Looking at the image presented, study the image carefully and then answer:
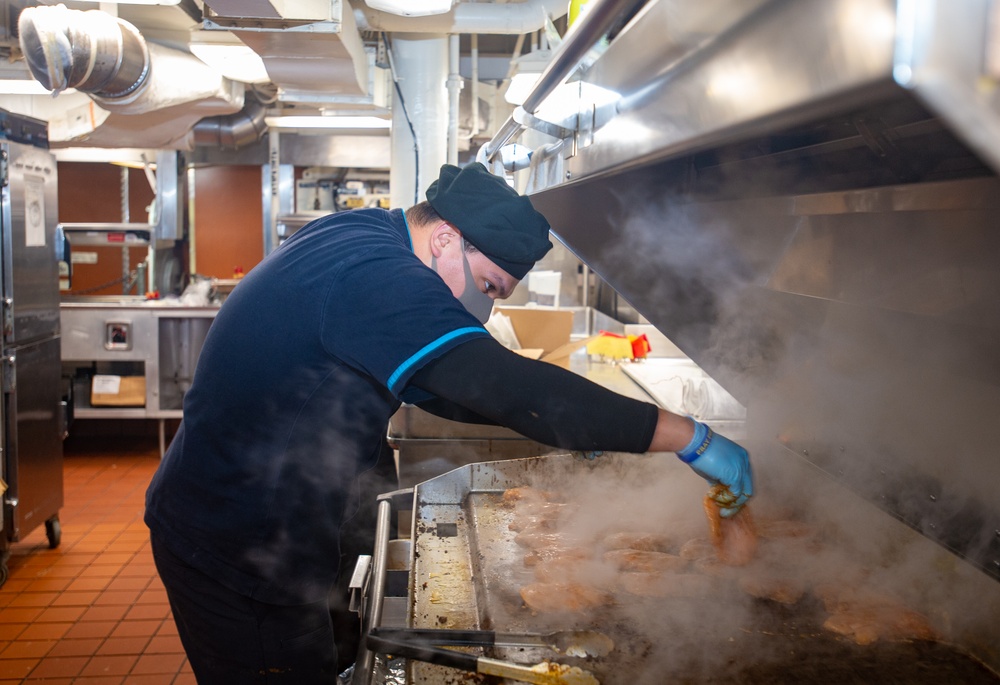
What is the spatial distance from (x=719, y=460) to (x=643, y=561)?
50 cm

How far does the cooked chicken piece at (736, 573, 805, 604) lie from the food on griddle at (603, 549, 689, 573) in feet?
0.55

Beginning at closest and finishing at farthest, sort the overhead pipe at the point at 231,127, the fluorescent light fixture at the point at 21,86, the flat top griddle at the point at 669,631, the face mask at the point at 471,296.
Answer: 1. the flat top griddle at the point at 669,631
2. the face mask at the point at 471,296
3. the fluorescent light fixture at the point at 21,86
4. the overhead pipe at the point at 231,127

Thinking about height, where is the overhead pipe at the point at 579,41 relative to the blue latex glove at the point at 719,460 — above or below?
above

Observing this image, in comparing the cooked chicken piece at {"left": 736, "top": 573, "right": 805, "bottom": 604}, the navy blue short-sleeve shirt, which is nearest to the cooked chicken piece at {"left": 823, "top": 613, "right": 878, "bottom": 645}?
the cooked chicken piece at {"left": 736, "top": 573, "right": 805, "bottom": 604}

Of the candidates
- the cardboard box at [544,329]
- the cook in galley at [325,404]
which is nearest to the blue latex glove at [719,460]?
the cook in galley at [325,404]

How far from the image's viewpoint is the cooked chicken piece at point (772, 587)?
1777 mm

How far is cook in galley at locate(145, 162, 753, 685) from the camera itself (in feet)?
4.58

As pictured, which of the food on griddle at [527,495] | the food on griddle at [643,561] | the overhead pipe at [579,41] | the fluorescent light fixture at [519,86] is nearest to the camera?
the overhead pipe at [579,41]

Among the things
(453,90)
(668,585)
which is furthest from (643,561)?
(453,90)

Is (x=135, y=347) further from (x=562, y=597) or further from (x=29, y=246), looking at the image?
(x=562, y=597)

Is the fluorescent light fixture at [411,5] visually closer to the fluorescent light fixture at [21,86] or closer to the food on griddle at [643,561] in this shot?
the food on griddle at [643,561]

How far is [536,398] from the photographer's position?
1.39 metres

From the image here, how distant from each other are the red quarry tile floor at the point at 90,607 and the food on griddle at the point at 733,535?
2.28 m

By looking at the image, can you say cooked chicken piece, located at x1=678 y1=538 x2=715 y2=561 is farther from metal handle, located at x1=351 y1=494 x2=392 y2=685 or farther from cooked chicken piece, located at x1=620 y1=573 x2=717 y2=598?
metal handle, located at x1=351 y1=494 x2=392 y2=685
